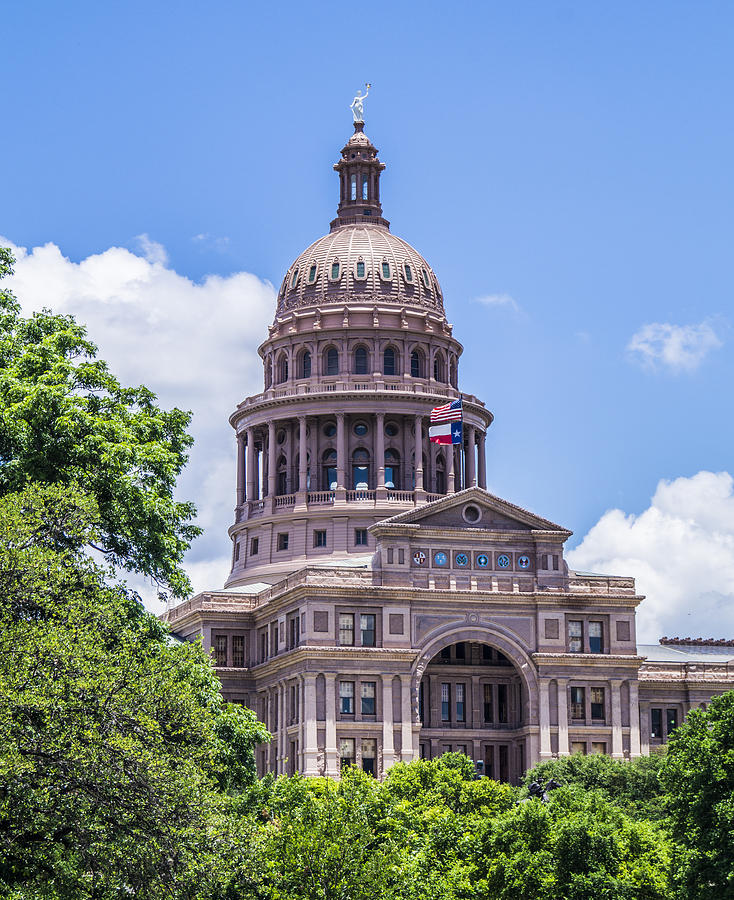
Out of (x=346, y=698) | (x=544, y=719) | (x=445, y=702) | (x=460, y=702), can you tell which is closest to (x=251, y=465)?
(x=445, y=702)

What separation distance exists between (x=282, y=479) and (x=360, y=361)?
470 inches

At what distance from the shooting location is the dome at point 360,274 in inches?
5846

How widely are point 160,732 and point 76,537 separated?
7244 millimetres

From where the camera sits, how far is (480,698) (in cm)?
12569

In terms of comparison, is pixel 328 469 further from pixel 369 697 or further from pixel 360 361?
pixel 369 697

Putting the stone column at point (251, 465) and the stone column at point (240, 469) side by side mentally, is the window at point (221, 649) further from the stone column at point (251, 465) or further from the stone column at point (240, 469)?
the stone column at point (240, 469)

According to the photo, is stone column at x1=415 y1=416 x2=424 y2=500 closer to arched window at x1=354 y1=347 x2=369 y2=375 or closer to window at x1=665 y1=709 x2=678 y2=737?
arched window at x1=354 y1=347 x2=369 y2=375

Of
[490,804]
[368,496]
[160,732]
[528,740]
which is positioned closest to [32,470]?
[160,732]

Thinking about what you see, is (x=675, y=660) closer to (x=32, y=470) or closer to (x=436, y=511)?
(x=436, y=511)

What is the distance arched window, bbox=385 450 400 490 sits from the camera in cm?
14376

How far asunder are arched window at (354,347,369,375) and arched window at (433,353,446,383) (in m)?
6.70

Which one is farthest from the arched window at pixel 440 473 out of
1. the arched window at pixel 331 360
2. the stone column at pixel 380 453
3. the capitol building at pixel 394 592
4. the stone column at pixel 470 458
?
the arched window at pixel 331 360

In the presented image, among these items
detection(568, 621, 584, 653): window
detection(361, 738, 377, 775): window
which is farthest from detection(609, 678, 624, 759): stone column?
detection(361, 738, 377, 775): window

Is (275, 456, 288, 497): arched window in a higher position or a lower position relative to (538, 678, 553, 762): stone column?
higher
